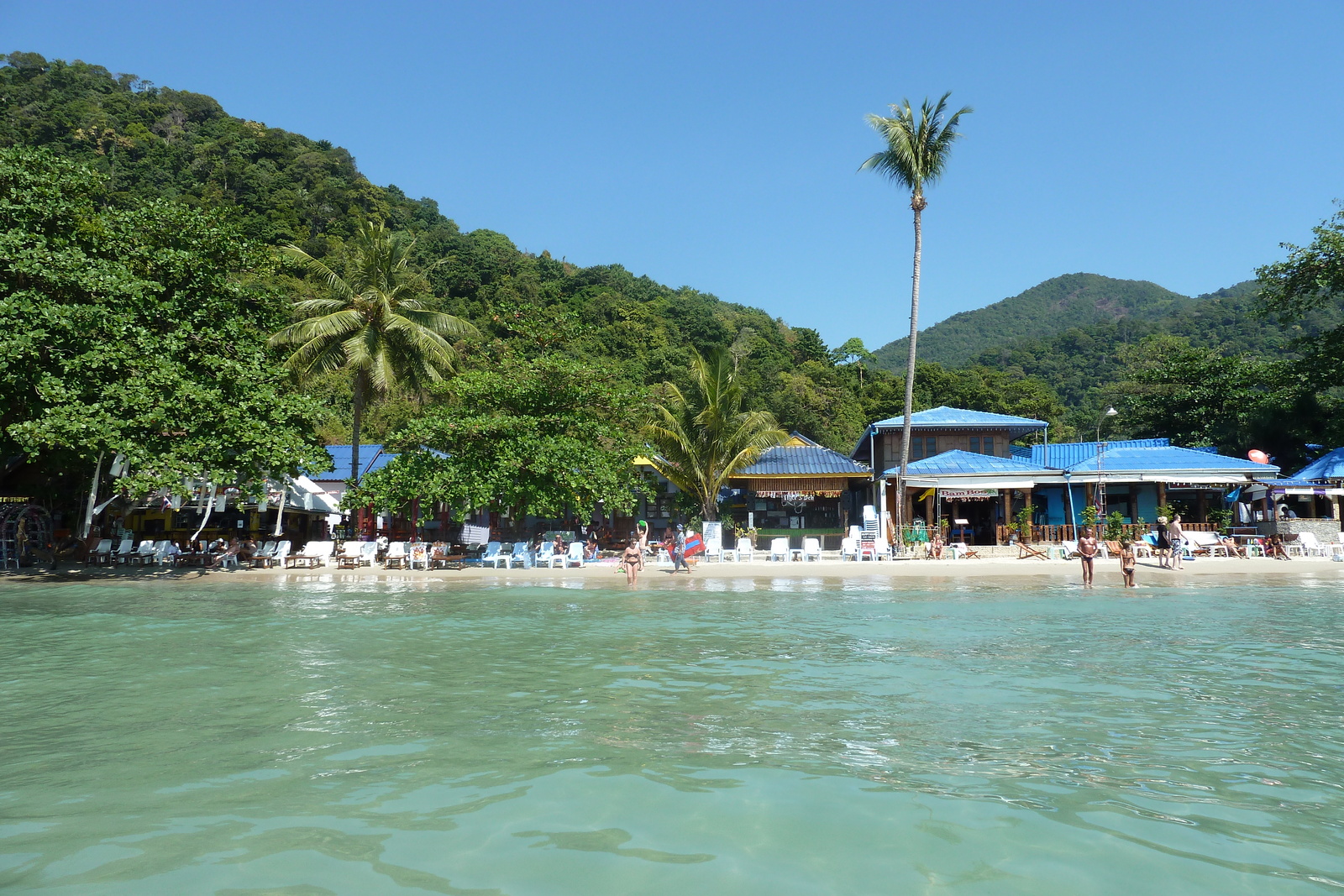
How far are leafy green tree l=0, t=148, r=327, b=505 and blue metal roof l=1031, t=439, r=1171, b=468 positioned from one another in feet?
80.6

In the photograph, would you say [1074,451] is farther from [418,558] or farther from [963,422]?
[418,558]

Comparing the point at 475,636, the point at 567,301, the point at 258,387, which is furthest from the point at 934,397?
the point at 475,636

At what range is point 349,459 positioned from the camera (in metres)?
30.1

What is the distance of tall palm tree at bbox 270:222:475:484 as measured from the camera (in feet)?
80.5

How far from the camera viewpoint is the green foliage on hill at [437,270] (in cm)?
4631

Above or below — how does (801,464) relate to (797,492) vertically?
above

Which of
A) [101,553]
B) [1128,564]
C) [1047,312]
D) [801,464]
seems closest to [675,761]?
[1128,564]

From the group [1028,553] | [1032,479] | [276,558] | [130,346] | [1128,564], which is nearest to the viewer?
[1128,564]

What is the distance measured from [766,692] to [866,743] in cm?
180

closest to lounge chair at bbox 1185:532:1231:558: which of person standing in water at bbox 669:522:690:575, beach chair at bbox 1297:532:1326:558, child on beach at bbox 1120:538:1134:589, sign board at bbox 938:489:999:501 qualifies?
beach chair at bbox 1297:532:1326:558

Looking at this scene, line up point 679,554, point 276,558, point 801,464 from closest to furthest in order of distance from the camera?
point 679,554
point 276,558
point 801,464

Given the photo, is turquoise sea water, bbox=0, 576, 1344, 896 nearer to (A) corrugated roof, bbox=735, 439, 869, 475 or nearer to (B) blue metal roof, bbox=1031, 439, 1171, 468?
(A) corrugated roof, bbox=735, 439, 869, 475

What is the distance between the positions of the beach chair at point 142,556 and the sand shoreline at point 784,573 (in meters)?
0.70

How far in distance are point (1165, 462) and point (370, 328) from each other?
25068 mm
